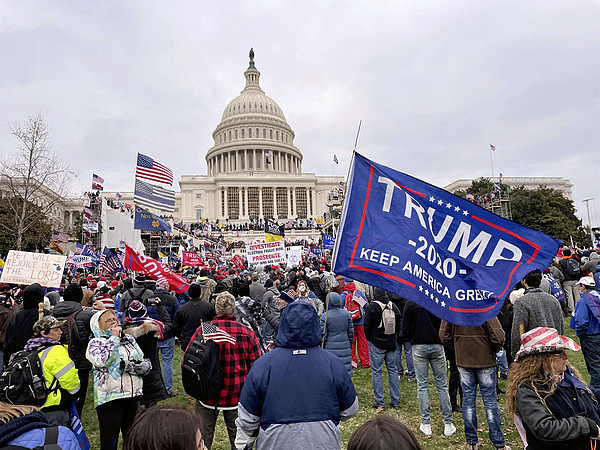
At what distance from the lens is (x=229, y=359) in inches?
152

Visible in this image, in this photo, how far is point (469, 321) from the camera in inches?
133

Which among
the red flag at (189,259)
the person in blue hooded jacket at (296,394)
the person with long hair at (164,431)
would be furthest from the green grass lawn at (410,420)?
the red flag at (189,259)

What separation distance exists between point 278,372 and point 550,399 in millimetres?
1704

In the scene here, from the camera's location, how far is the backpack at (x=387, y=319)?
18.8 feet

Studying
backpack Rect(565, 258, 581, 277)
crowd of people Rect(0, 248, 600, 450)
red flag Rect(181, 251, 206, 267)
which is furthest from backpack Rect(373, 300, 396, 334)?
red flag Rect(181, 251, 206, 267)

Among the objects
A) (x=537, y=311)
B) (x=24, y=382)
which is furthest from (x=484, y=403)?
(x=24, y=382)

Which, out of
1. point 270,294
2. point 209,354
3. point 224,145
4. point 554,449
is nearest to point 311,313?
point 209,354

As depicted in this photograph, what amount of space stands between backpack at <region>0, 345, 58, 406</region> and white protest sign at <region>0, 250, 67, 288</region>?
5831 mm

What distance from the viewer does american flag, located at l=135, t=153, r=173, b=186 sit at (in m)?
13.8

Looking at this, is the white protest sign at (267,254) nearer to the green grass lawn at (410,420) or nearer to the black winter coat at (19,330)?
the green grass lawn at (410,420)

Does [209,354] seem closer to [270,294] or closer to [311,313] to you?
[311,313]

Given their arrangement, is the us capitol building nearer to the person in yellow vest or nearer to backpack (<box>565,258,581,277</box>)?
backpack (<box>565,258,581,277</box>)

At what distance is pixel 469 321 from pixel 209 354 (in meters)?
2.27

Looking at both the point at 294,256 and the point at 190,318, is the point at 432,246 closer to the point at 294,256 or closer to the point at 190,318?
the point at 190,318
